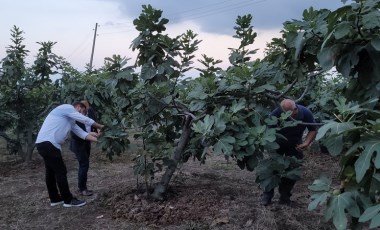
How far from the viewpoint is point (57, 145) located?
5.61 metres

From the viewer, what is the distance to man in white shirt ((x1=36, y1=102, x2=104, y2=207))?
555 cm

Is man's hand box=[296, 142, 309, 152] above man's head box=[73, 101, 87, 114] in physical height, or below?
below

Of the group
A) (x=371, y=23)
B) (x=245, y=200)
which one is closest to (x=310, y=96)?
(x=245, y=200)

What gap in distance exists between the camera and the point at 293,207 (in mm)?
5285

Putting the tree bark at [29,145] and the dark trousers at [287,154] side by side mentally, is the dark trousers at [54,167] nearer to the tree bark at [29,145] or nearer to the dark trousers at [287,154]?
the dark trousers at [287,154]

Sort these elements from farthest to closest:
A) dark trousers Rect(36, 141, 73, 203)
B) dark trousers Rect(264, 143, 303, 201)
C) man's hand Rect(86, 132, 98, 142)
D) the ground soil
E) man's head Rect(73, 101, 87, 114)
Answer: man's head Rect(73, 101, 87, 114)
man's hand Rect(86, 132, 98, 142)
dark trousers Rect(36, 141, 73, 203)
dark trousers Rect(264, 143, 303, 201)
the ground soil

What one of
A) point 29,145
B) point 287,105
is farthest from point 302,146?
point 29,145

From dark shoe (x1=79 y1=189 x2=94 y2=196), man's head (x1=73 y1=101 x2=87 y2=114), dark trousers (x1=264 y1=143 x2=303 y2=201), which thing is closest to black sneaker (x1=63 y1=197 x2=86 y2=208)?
dark shoe (x1=79 y1=189 x2=94 y2=196)

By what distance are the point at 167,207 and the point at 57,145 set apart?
5.58 ft

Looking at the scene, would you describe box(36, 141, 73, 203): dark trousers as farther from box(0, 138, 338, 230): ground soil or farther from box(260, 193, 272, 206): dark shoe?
box(260, 193, 272, 206): dark shoe

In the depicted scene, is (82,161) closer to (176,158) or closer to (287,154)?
(176,158)

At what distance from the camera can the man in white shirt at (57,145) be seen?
555 cm

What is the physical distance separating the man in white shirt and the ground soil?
19cm

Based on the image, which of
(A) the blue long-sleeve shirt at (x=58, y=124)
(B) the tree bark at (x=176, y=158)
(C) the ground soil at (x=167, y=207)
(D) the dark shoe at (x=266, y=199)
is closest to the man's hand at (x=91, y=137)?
(A) the blue long-sleeve shirt at (x=58, y=124)
